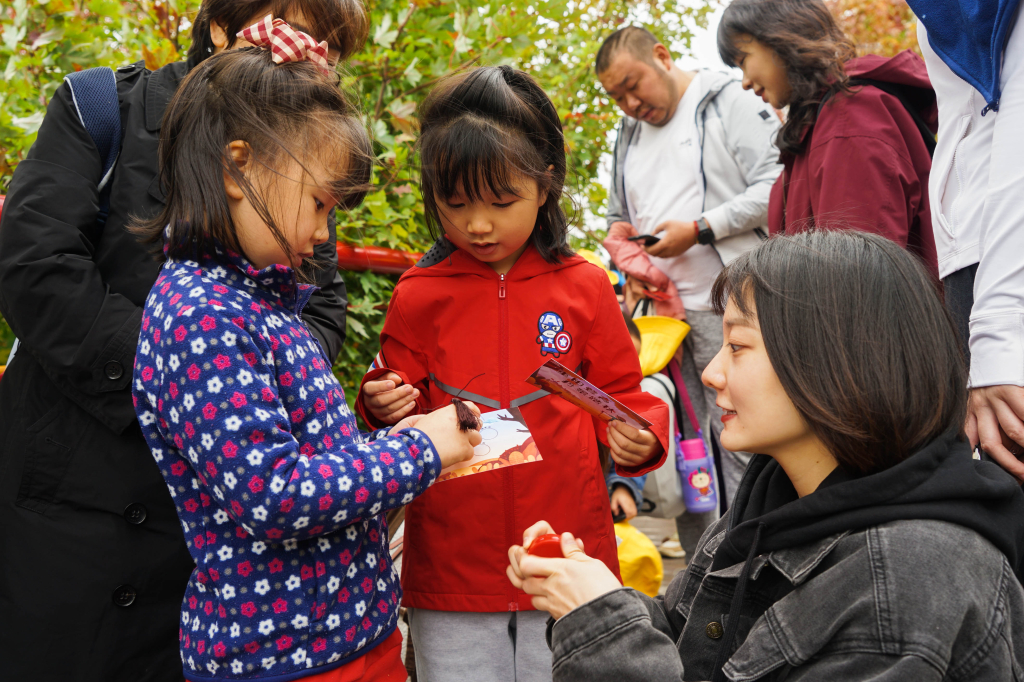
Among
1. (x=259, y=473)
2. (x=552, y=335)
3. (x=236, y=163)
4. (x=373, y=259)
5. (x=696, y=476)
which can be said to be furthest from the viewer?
(x=696, y=476)

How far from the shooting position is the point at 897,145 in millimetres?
2441

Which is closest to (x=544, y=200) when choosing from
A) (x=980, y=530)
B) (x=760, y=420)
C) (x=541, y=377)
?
(x=541, y=377)

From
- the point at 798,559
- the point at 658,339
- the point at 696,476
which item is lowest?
the point at 696,476

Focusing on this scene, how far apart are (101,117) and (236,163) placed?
50 centimetres

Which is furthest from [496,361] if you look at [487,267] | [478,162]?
[478,162]

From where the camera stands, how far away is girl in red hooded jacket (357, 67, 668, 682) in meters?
1.93

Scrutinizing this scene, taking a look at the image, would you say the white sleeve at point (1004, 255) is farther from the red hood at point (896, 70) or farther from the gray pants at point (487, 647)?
the gray pants at point (487, 647)

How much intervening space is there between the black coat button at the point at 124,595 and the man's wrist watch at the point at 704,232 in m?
2.49

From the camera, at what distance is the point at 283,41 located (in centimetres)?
160

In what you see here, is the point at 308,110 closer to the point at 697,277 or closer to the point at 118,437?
the point at 118,437

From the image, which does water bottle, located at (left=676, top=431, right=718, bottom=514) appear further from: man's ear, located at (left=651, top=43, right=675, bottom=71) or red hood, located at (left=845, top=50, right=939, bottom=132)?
man's ear, located at (left=651, top=43, right=675, bottom=71)

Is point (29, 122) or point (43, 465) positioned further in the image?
point (29, 122)

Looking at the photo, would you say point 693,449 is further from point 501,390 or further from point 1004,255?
point 1004,255

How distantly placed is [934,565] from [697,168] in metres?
2.63
